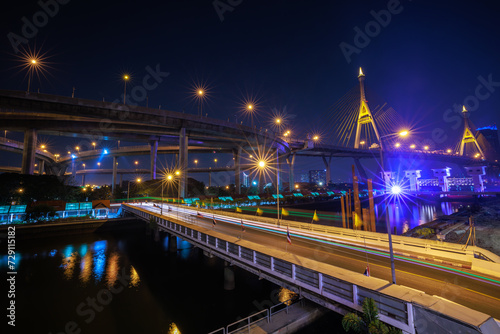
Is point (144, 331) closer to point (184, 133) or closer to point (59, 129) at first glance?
point (184, 133)

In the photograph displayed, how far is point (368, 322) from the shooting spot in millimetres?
8648

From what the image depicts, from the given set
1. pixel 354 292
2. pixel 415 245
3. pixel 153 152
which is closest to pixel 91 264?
pixel 354 292

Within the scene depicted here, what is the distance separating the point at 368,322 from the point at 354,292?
1.10m

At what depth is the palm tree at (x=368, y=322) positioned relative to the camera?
8227mm

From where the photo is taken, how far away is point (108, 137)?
78.1m

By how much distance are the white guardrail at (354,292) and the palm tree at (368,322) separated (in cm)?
25

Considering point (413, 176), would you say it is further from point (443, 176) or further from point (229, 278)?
point (229, 278)

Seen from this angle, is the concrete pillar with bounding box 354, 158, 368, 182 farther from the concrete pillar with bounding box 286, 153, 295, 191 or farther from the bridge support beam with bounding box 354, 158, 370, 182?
the concrete pillar with bounding box 286, 153, 295, 191

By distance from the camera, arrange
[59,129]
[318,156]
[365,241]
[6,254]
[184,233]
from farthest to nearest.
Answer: [318,156], [59,129], [6,254], [184,233], [365,241]

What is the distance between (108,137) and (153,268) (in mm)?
66334

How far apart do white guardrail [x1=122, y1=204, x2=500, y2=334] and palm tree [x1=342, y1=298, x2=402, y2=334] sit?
25 centimetres

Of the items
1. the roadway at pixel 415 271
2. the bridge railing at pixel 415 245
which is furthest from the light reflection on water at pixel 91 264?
the bridge railing at pixel 415 245

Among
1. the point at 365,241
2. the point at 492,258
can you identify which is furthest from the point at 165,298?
the point at 492,258

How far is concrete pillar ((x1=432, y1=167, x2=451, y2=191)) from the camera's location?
158m
